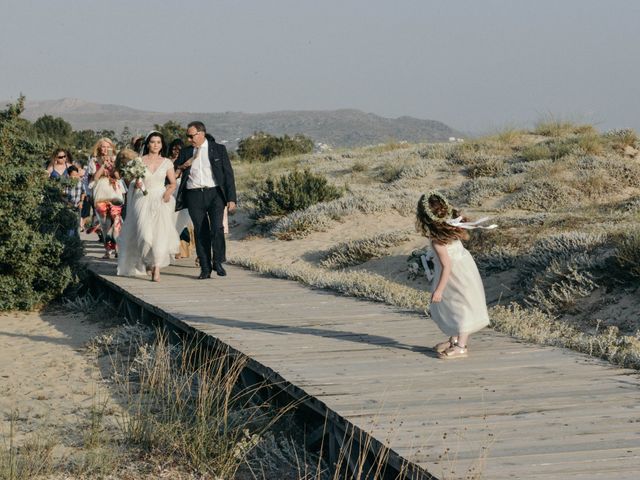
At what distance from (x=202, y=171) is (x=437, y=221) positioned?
5.37m

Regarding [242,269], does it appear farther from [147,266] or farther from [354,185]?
[354,185]

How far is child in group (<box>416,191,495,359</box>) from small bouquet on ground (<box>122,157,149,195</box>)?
5.48 m

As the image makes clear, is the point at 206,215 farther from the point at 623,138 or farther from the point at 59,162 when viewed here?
the point at 623,138

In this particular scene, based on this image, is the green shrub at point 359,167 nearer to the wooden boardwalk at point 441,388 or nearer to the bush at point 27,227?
the bush at point 27,227

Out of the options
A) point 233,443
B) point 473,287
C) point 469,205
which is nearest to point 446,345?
point 473,287

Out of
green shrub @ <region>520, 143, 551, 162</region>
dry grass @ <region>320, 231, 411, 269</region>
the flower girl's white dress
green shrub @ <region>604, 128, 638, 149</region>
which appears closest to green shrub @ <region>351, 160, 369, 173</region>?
green shrub @ <region>520, 143, 551, 162</region>

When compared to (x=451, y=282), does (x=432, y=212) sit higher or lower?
higher

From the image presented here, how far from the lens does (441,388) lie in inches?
275

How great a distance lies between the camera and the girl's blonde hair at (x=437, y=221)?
8.05 metres

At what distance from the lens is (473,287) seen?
8023 mm

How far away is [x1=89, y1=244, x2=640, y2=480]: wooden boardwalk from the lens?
5449 mm

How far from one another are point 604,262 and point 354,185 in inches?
632

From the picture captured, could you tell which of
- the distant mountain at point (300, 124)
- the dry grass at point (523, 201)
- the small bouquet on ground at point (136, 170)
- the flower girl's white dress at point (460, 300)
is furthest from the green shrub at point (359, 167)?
the distant mountain at point (300, 124)

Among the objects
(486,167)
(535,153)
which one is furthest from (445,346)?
(535,153)
